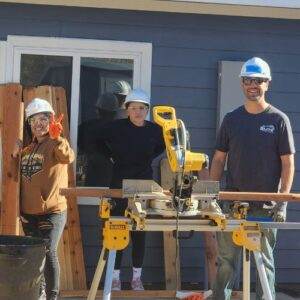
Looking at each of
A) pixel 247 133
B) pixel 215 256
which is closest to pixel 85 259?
pixel 215 256

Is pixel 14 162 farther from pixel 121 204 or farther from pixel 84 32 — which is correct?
pixel 84 32

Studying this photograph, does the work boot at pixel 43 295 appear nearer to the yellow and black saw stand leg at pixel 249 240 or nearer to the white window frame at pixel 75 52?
the white window frame at pixel 75 52

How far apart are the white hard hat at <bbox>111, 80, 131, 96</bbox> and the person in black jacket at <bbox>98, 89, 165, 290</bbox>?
455 mm

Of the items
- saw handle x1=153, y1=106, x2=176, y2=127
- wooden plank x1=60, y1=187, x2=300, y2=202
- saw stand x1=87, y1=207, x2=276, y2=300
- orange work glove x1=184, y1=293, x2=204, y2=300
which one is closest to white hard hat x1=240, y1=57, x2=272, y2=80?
saw handle x1=153, y1=106, x2=176, y2=127

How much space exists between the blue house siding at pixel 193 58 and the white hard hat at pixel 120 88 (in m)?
0.25

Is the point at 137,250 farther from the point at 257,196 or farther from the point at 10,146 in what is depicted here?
the point at 257,196

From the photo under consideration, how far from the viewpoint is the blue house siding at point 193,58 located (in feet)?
19.3

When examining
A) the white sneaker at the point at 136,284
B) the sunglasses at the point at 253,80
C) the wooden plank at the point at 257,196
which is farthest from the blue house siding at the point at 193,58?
the wooden plank at the point at 257,196

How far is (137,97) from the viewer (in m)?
5.39

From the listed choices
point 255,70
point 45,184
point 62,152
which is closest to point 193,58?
point 255,70

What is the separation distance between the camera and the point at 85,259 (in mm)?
5938

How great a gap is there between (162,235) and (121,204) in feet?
2.37

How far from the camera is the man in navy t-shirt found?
4.45m

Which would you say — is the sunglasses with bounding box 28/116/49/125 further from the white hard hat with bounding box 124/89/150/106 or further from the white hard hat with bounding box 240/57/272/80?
the white hard hat with bounding box 240/57/272/80
